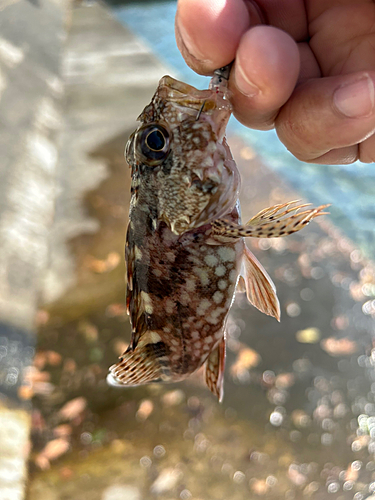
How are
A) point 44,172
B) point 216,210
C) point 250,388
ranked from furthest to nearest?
point 44,172 < point 250,388 < point 216,210

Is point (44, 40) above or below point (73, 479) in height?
above

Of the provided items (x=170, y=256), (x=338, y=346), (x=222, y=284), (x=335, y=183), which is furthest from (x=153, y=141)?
(x=335, y=183)

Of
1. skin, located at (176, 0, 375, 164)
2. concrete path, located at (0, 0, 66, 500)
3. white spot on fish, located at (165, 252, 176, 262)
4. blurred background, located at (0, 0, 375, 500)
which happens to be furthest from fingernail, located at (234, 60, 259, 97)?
concrete path, located at (0, 0, 66, 500)

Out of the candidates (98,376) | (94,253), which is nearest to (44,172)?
(94,253)

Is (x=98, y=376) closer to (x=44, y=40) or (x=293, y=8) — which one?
(x=293, y=8)

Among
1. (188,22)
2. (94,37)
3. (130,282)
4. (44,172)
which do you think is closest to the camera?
(188,22)

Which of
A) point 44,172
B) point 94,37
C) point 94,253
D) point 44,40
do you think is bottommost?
point 94,253
